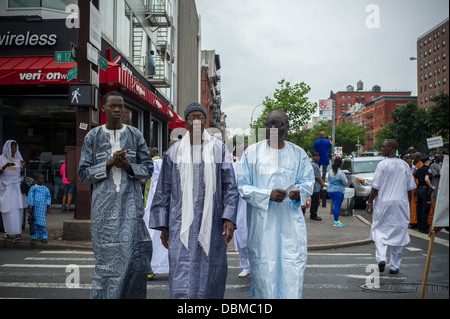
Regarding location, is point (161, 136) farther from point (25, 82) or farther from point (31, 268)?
point (31, 268)

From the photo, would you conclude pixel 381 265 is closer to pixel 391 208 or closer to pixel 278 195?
pixel 391 208

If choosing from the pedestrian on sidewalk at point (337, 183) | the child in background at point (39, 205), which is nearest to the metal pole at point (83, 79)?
the child in background at point (39, 205)

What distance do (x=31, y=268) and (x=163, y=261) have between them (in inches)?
92.9

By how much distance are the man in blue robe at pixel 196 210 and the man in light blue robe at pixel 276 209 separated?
319mm

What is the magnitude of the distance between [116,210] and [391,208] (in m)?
4.53

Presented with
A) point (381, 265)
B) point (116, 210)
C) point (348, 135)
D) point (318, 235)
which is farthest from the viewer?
Answer: point (348, 135)

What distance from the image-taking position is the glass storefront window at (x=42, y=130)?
49.6 feet

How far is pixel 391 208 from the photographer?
6875mm

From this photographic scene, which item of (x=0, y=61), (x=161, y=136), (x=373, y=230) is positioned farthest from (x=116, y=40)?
(x=373, y=230)

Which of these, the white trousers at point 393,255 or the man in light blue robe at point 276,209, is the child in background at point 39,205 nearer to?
the man in light blue robe at point 276,209

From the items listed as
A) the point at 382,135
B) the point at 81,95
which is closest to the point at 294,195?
the point at 81,95

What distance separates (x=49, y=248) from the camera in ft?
29.1

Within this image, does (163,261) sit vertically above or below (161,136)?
below

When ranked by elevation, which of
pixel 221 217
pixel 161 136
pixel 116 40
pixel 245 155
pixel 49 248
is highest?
pixel 116 40
